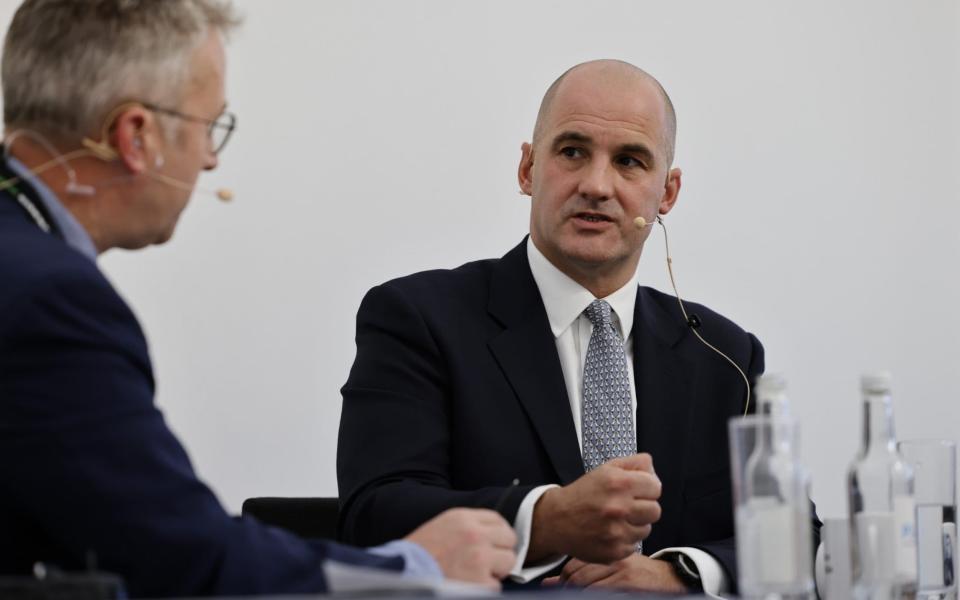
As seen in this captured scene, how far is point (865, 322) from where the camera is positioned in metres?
3.98

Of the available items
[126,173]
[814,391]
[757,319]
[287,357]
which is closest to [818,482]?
[814,391]

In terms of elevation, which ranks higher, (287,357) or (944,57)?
(944,57)

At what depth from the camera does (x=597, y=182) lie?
2.56 meters

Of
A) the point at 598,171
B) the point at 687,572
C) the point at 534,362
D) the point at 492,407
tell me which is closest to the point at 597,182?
the point at 598,171

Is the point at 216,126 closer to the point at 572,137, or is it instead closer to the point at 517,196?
the point at 572,137

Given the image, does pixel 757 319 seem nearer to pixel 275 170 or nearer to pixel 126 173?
Result: pixel 275 170

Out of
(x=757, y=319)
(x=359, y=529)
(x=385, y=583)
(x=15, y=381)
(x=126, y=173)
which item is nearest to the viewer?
(x=385, y=583)

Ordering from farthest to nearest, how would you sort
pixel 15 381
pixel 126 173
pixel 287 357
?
1. pixel 287 357
2. pixel 126 173
3. pixel 15 381

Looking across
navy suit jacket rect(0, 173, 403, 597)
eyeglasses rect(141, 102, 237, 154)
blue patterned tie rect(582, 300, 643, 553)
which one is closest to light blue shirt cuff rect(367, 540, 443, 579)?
navy suit jacket rect(0, 173, 403, 597)

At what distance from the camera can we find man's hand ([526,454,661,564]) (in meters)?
1.94

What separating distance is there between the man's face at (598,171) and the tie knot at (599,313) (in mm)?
77

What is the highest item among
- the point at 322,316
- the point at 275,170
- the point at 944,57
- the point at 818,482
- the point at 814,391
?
the point at 944,57

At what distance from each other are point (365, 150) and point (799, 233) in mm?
1310

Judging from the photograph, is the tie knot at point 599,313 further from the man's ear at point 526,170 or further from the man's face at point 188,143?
the man's face at point 188,143
